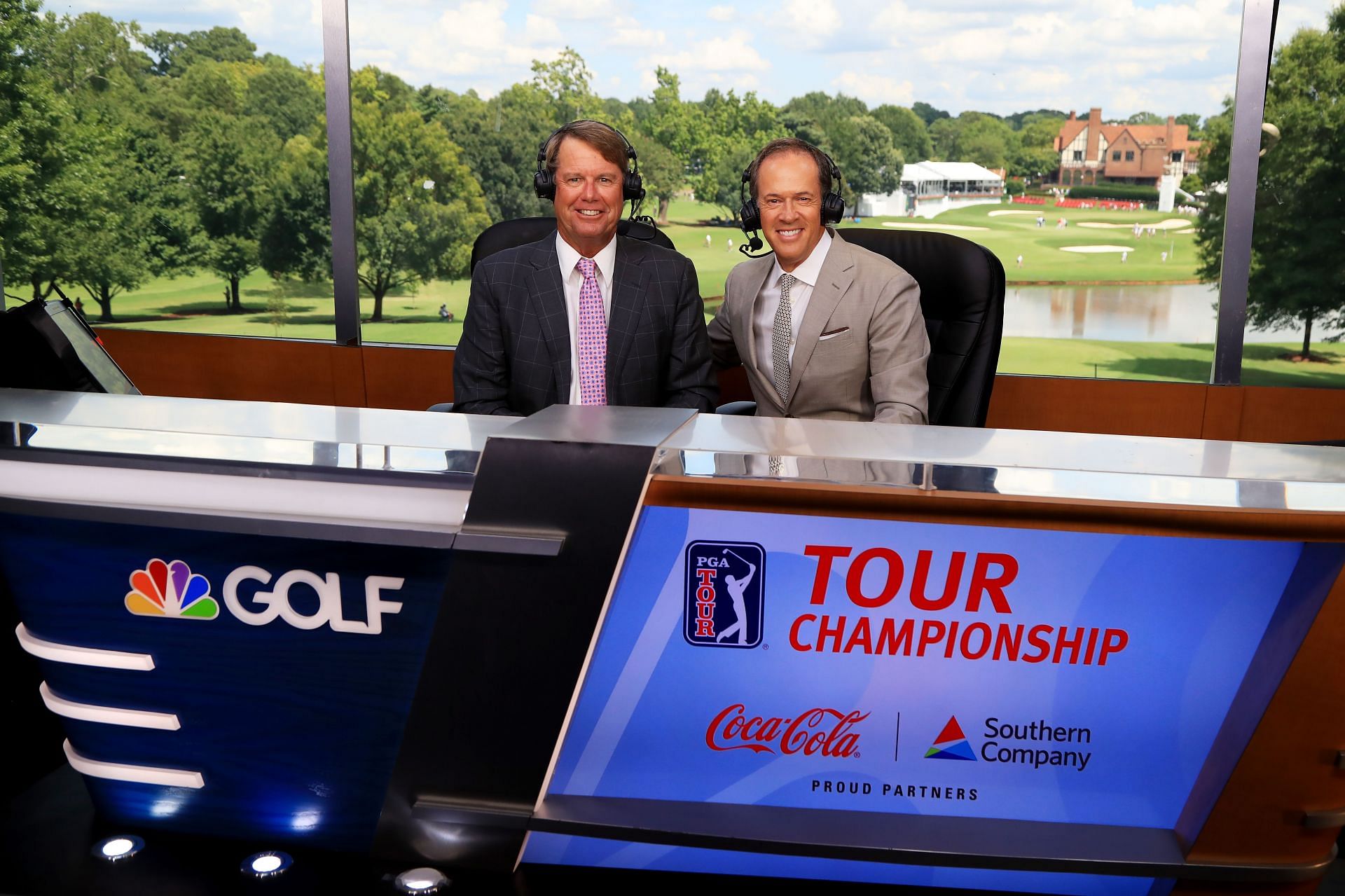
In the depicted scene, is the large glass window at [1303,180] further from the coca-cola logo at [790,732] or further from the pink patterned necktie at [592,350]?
the coca-cola logo at [790,732]

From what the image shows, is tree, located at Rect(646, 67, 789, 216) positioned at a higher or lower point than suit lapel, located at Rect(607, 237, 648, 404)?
higher

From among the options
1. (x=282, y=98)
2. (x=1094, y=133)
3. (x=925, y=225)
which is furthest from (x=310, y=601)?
(x=282, y=98)

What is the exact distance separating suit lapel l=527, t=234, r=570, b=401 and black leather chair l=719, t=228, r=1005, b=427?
0.87m

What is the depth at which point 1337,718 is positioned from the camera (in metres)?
1.26

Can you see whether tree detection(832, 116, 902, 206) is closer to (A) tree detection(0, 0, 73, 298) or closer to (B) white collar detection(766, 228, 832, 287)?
(B) white collar detection(766, 228, 832, 287)

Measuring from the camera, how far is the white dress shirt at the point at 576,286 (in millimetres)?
2508

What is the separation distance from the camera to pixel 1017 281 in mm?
4332

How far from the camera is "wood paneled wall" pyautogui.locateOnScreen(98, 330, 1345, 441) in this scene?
3396mm

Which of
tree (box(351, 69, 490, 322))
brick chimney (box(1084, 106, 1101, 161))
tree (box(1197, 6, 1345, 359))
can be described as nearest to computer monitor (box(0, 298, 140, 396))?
tree (box(351, 69, 490, 322))

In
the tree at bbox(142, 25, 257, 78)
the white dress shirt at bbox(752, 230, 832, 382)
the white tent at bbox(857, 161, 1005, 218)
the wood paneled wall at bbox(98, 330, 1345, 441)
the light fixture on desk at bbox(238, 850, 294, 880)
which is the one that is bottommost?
the light fixture on desk at bbox(238, 850, 294, 880)

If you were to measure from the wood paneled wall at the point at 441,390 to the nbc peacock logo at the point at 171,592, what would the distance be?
2.44 meters

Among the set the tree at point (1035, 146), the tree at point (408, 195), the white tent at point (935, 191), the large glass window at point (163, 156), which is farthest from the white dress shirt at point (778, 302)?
the large glass window at point (163, 156)

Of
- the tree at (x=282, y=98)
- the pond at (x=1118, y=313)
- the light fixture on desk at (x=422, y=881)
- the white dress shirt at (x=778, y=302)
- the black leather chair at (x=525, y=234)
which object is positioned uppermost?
the tree at (x=282, y=98)

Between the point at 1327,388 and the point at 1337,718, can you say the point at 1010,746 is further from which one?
the point at 1327,388
